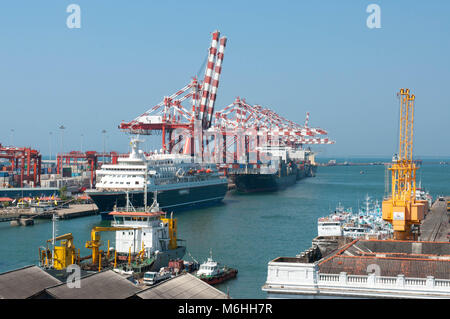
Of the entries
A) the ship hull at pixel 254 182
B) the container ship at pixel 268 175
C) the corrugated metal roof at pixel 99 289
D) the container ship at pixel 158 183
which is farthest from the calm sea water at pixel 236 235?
the container ship at pixel 268 175

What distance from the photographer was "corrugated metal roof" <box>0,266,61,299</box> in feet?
43.9

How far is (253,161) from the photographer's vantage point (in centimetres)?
10444

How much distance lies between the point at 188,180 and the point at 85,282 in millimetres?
45984

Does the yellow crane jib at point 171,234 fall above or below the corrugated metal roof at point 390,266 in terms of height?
below

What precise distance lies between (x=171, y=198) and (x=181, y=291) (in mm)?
40371

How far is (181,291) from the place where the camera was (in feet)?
43.7

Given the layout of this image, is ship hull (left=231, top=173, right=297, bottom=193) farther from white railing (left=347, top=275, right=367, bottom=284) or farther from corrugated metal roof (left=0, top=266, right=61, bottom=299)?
white railing (left=347, top=275, right=367, bottom=284)

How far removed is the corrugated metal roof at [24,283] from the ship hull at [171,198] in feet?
92.7

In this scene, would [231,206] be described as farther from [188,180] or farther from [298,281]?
[298,281]

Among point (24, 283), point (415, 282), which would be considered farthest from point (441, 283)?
point (24, 283)

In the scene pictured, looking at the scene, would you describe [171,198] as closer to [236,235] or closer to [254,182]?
[236,235]

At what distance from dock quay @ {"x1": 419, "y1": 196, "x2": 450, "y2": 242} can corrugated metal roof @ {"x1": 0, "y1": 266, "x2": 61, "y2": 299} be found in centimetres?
1268

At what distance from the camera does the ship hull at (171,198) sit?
46.3 m

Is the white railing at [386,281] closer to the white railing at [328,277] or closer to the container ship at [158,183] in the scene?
the white railing at [328,277]
